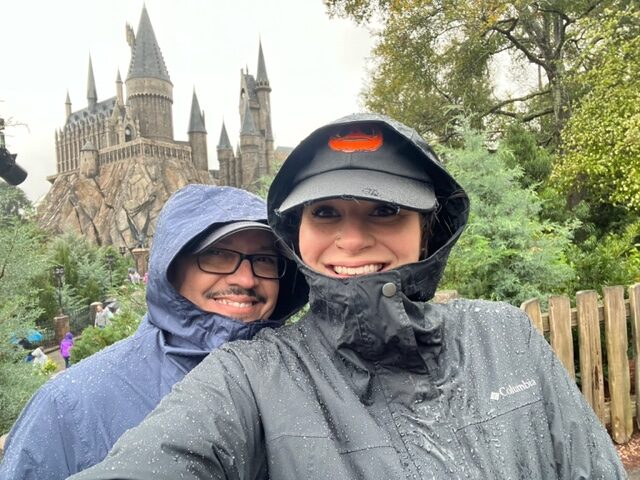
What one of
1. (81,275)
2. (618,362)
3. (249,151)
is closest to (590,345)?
(618,362)

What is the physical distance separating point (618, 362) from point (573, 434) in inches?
132

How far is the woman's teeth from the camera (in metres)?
1.04

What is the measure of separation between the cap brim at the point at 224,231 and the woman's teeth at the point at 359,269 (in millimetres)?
427

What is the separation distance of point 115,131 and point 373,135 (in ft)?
188

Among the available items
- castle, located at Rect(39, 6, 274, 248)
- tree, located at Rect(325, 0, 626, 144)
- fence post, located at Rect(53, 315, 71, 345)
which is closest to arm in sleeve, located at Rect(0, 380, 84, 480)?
tree, located at Rect(325, 0, 626, 144)

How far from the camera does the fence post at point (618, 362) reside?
12.0ft

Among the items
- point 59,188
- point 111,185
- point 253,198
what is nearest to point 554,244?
point 253,198

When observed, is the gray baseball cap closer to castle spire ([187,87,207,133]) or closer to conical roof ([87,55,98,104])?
castle spire ([187,87,207,133])

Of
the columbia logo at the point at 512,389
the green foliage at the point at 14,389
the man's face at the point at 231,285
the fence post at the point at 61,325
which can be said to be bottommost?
the fence post at the point at 61,325

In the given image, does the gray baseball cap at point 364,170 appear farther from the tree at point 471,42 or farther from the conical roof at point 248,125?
the conical roof at point 248,125

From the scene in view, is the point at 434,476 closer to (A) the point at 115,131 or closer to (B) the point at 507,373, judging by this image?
(B) the point at 507,373

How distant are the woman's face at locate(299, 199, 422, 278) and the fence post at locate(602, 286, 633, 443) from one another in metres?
3.29

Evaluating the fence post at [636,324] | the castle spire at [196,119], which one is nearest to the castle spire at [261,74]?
the castle spire at [196,119]

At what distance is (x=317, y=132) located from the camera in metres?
1.04
